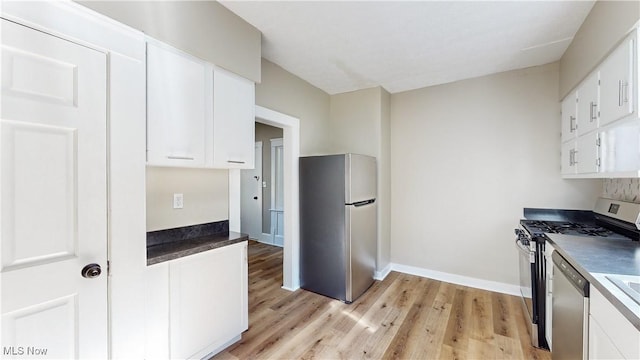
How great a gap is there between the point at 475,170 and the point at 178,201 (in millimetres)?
3294

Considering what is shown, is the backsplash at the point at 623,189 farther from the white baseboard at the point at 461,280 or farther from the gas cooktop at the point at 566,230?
the white baseboard at the point at 461,280

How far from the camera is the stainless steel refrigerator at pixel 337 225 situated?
2838 millimetres

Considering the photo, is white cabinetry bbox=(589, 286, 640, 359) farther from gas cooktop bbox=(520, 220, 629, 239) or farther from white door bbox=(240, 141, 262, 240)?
white door bbox=(240, 141, 262, 240)

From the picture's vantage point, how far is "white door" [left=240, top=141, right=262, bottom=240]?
5355mm

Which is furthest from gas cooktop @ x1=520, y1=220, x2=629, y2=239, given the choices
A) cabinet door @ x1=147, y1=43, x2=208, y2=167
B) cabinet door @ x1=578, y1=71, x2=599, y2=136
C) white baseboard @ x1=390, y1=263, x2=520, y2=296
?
cabinet door @ x1=147, y1=43, x2=208, y2=167

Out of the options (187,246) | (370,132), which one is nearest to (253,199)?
(370,132)

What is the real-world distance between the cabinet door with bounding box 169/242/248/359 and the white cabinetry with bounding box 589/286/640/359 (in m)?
2.07

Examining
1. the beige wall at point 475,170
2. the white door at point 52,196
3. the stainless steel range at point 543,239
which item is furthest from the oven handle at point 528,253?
the white door at point 52,196

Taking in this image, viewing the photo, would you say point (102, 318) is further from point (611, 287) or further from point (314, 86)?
point (314, 86)

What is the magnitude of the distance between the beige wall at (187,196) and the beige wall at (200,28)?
33.2 inches

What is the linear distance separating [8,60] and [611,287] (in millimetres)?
2680

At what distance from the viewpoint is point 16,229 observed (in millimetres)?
1091

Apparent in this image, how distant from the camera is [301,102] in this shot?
330cm

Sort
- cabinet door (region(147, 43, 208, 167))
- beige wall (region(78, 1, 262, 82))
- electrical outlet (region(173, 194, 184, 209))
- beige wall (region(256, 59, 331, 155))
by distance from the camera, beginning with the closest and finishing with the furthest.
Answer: beige wall (region(78, 1, 262, 82)), cabinet door (region(147, 43, 208, 167)), electrical outlet (region(173, 194, 184, 209)), beige wall (region(256, 59, 331, 155))
